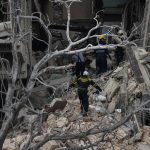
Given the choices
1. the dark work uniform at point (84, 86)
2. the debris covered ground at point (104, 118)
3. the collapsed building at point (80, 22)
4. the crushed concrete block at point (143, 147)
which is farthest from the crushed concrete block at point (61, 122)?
the crushed concrete block at point (143, 147)

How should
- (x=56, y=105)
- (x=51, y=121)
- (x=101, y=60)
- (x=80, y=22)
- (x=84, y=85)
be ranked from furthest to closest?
(x=80, y=22) < (x=101, y=60) < (x=56, y=105) < (x=51, y=121) < (x=84, y=85)

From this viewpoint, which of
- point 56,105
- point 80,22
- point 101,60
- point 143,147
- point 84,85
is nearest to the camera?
point 143,147

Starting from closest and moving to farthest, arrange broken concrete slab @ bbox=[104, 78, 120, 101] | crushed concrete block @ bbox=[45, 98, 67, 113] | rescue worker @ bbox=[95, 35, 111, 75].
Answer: crushed concrete block @ bbox=[45, 98, 67, 113] < broken concrete slab @ bbox=[104, 78, 120, 101] < rescue worker @ bbox=[95, 35, 111, 75]

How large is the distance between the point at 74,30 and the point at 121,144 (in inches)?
416

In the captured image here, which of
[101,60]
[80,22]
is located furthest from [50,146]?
[80,22]

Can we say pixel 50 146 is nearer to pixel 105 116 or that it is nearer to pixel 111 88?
pixel 105 116

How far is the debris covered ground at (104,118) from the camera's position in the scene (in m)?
12.3

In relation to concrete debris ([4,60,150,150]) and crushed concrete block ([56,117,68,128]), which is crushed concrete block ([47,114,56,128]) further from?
crushed concrete block ([56,117,68,128])

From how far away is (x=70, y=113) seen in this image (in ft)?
48.1

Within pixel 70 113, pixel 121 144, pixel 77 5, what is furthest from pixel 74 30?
pixel 121 144

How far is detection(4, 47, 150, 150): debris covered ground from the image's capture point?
12.3 m

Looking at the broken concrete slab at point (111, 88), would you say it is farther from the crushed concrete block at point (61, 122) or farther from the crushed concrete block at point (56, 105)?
the crushed concrete block at point (61, 122)

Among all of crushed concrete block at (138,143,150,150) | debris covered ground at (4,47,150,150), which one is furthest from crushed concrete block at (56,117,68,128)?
crushed concrete block at (138,143,150,150)

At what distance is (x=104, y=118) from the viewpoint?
1380 centimetres
